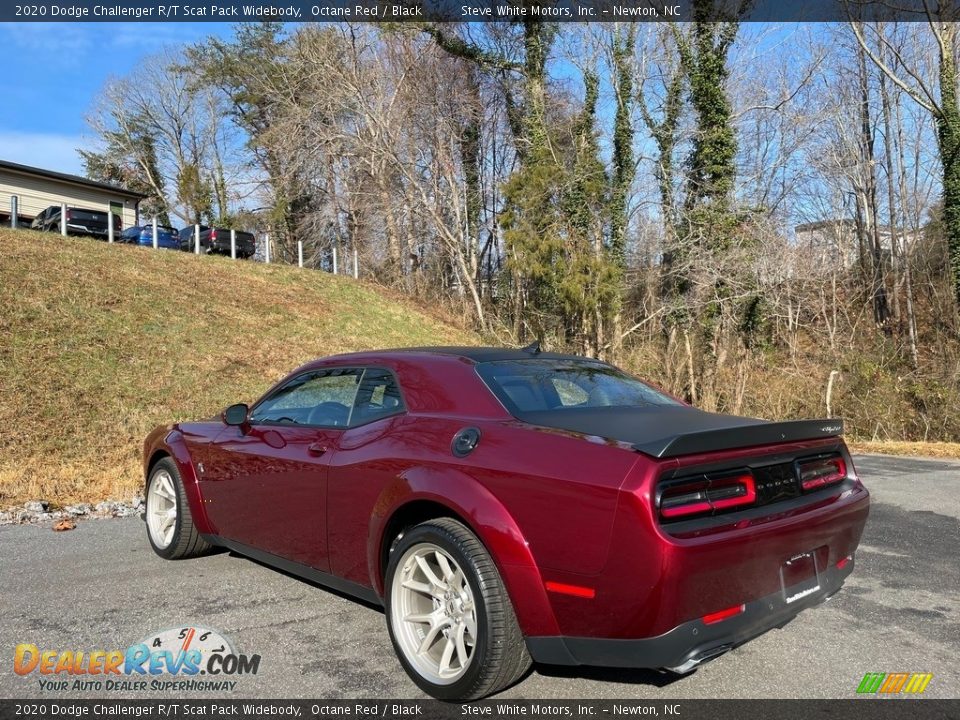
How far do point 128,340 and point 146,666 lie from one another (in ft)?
40.1

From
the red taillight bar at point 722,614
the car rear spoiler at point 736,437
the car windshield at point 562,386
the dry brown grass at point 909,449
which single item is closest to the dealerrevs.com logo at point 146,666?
the car windshield at point 562,386

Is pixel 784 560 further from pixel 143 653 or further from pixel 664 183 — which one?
pixel 664 183

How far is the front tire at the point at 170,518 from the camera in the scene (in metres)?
5.05

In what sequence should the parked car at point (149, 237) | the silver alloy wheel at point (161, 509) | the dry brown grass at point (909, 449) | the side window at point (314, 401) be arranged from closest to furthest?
the side window at point (314, 401), the silver alloy wheel at point (161, 509), the dry brown grass at point (909, 449), the parked car at point (149, 237)

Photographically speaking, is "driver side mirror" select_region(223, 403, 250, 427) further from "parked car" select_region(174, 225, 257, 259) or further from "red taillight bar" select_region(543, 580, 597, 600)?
"parked car" select_region(174, 225, 257, 259)

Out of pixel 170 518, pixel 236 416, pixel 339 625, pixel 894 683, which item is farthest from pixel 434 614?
pixel 170 518

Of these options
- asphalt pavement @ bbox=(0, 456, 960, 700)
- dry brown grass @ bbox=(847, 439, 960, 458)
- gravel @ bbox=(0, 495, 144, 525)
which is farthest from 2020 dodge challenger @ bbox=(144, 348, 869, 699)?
dry brown grass @ bbox=(847, 439, 960, 458)

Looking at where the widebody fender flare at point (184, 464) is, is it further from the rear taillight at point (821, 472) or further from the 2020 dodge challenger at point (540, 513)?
the rear taillight at point (821, 472)

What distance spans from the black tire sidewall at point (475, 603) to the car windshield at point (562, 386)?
2.22 feet

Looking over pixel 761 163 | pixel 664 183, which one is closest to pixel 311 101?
pixel 664 183

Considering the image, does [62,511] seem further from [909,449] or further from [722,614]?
[909,449]

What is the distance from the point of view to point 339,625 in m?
3.96

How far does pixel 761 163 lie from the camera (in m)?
22.7

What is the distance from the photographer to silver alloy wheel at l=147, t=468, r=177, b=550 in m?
5.29
